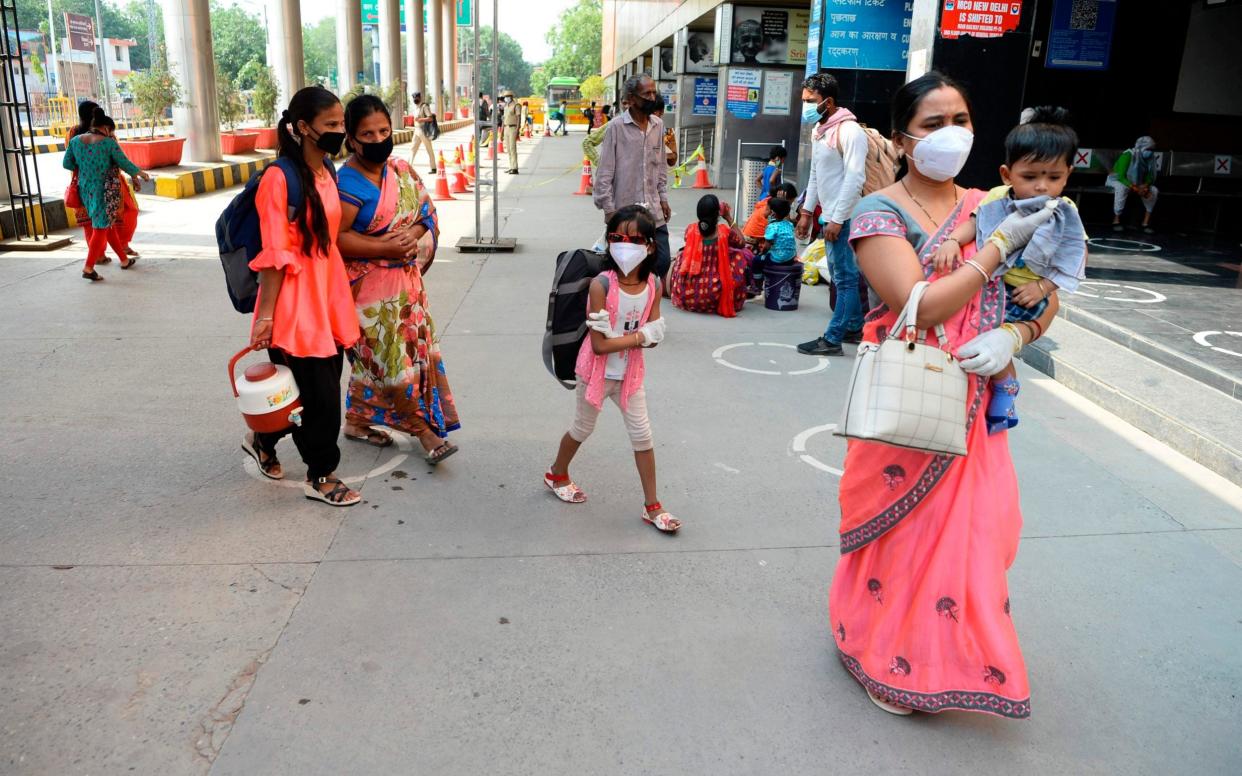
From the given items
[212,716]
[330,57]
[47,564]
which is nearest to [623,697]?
[212,716]

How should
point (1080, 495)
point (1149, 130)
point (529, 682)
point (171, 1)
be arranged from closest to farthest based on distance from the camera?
point (529, 682), point (1080, 495), point (1149, 130), point (171, 1)

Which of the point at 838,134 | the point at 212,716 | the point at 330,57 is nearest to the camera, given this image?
the point at 212,716

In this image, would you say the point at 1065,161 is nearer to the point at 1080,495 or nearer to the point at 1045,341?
the point at 1080,495

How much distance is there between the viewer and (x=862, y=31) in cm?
1091

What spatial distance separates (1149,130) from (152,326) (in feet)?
42.7

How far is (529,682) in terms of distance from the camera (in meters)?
2.80

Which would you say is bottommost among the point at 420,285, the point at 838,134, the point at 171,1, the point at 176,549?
the point at 176,549

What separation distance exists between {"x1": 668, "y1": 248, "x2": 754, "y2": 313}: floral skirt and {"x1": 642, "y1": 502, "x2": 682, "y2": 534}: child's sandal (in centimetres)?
401

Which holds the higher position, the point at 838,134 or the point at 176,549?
the point at 838,134

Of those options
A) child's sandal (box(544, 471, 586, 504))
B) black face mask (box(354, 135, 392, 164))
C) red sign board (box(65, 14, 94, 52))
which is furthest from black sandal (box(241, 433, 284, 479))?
red sign board (box(65, 14, 94, 52))

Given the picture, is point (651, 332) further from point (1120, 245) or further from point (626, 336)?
point (1120, 245)

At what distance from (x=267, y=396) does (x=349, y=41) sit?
30420 millimetres

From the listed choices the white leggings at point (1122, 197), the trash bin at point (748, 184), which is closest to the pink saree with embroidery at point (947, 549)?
the trash bin at point (748, 184)

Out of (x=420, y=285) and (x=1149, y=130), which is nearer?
(x=420, y=285)
